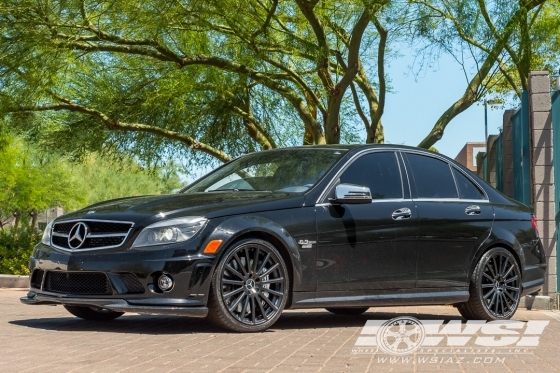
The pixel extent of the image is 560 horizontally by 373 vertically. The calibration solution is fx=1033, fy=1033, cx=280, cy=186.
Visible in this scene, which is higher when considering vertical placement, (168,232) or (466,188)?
(466,188)

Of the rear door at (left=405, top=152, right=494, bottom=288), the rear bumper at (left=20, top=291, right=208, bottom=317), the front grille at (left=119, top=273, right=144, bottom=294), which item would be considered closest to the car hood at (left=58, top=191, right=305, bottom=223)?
the front grille at (left=119, top=273, right=144, bottom=294)

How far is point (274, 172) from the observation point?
30.8 ft

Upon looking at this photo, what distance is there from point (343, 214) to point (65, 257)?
93.5 inches

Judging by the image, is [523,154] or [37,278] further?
[523,154]

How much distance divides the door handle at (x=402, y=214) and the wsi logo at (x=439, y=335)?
965mm

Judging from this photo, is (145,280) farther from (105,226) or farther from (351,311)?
(351,311)

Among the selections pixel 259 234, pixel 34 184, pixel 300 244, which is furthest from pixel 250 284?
pixel 34 184

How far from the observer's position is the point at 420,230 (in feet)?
31.3

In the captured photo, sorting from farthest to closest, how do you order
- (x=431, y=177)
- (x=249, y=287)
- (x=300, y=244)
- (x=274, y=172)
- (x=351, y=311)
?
1. (x=351, y=311)
2. (x=431, y=177)
3. (x=274, y=172)
4. (x=300, y=244)
5. (x=249, y=287)

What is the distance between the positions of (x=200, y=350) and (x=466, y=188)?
4.26 m

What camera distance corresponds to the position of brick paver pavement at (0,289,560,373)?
633cm

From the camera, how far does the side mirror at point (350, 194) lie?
878 centimetres

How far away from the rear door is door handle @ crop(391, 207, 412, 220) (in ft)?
0.51

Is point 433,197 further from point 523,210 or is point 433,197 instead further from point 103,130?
point 103,130
